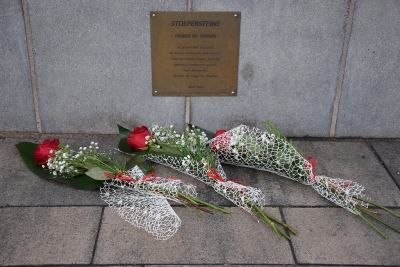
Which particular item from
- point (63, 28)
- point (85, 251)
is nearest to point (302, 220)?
point (85, 251)

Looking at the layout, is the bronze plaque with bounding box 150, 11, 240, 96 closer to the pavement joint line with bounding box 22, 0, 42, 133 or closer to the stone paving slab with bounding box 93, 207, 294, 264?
the pavement joint line with bounding box 22, 0, 42, 133

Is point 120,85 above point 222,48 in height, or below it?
below

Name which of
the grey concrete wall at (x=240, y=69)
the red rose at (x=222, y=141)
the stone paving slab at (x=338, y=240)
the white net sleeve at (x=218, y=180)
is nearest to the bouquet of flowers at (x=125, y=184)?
the white net sleeve at (x=218, y=180)

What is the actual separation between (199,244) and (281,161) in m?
0.95

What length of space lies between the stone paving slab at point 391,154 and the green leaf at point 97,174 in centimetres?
223

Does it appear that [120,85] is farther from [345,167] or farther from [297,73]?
[345,167]

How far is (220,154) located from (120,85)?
1108mm

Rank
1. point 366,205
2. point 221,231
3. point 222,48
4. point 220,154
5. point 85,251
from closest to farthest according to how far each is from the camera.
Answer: point 85,251 < point 221,231 < point 366,205 < point 220,154 < point 222,48

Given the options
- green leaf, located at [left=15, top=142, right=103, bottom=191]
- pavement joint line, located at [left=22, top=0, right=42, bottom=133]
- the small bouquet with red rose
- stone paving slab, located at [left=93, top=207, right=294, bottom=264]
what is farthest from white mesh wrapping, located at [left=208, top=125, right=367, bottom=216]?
pavement joint line, located at [left=22, top=0, right=42, bottom=133]

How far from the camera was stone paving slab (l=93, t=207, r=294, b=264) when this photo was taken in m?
2.74

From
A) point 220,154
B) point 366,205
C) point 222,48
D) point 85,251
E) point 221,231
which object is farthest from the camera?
point 222,48

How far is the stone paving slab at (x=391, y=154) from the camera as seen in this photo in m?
3.68

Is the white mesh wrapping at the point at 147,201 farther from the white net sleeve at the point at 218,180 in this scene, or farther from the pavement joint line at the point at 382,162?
the pavement joint line at the point at 382,162

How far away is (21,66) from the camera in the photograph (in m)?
3.92
